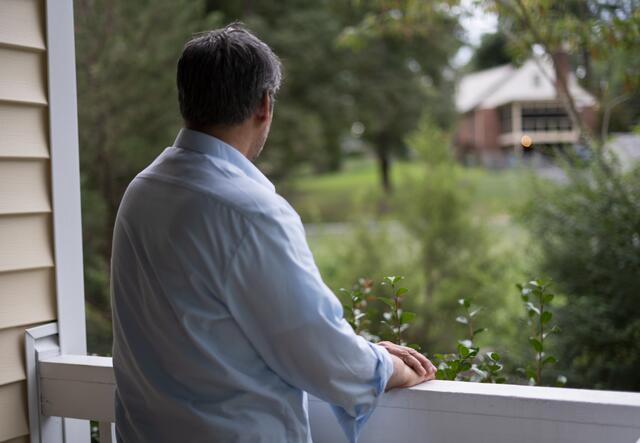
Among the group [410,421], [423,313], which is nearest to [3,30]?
[410,421]

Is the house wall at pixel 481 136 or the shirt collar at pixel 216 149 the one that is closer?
the shirt collar at pixel 216 149

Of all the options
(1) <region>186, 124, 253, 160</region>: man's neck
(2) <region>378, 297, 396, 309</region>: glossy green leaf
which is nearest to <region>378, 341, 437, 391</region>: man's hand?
(2) <region>378, 297, 396, 309</region>: glossy green leaf

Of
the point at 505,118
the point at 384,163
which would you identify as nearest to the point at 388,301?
the point at 384,163

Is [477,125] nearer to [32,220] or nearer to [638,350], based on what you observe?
[638,350]

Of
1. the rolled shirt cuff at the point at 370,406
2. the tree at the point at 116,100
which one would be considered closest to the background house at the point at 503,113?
the tree at the point at 116,100

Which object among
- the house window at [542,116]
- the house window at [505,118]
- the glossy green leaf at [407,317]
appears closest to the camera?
the glossy green leaf at [407,317]

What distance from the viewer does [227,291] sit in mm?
963

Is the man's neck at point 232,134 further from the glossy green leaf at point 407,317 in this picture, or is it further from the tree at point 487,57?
the tree at point 487,57

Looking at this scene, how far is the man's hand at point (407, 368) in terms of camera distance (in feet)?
3.73

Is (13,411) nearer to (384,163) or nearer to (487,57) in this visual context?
(384,163)

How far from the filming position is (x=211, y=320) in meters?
0.99

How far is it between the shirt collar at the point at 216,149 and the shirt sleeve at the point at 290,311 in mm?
105

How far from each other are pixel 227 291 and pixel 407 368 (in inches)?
13.7

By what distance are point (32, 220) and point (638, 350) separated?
13.1 ft
